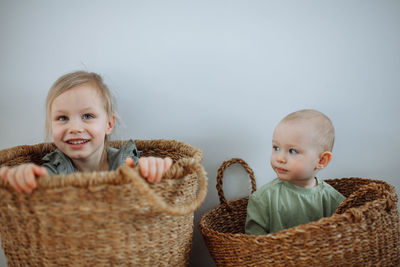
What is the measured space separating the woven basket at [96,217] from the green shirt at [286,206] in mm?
350

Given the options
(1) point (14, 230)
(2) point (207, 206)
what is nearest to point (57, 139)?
(1) point (14, 230)

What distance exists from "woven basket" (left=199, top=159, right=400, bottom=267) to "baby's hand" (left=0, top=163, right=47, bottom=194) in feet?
1.58

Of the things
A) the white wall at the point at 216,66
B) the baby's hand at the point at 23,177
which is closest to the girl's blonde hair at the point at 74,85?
the white wall at the point at 216,66

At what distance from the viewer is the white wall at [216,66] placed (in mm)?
1247

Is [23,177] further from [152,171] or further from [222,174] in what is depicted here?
[222,174]

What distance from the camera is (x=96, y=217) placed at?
2.33 feet

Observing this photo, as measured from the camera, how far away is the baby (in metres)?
1.01

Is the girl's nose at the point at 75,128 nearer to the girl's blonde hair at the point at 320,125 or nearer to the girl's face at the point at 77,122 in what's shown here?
the girl's face at the point at 77,122

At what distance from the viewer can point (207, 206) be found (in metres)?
1.29

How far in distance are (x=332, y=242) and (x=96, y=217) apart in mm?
548

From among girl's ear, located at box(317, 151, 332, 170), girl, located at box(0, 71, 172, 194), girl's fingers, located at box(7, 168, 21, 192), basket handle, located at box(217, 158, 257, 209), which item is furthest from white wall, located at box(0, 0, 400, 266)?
girl's fingers, located at box(7, 168, 21, 192)

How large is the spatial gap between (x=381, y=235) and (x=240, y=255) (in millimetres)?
368

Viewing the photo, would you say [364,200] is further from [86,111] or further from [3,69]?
[3,69]

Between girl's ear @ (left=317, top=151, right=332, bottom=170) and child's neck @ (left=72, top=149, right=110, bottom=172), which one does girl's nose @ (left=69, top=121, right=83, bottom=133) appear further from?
girl's ear @ (left=317, top=151, right=332, bottom=170)
